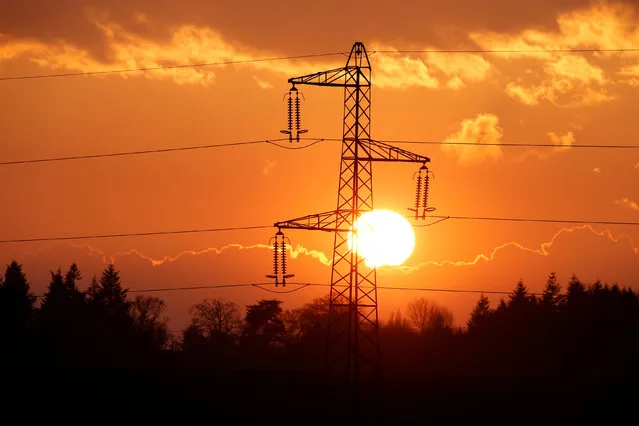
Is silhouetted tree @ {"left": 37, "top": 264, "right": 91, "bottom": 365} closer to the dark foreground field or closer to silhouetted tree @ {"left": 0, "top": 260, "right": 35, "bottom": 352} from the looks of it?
silhouetted tree @ {"left": 0, "top": 260, "right": 35, "bottom": 352}

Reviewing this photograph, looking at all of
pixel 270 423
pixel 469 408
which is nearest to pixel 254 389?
pixel 270 423

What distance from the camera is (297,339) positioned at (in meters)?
110

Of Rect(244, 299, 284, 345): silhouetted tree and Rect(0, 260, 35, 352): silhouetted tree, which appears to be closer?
Rect(0, 260, 35, 352): silhouetted tree

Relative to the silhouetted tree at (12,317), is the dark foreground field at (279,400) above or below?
below

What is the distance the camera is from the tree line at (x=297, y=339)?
85.5m

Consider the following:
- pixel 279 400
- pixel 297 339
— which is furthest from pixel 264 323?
pixel 279 400

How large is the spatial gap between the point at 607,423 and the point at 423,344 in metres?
44.9

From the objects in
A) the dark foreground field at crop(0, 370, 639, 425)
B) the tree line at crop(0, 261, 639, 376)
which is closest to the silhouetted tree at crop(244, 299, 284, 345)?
the tree line at crop(0, 261, 639, 376)

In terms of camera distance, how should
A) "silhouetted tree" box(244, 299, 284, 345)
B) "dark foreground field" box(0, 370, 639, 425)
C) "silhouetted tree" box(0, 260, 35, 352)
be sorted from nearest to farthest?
"dark foreground field" box(0, 370, 639, 425) < "silhouetted tree" box(0, 260, 35, 352) < "silhouetted tree" box(244, 299, 284, 345)

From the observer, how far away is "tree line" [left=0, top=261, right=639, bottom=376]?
85500mm

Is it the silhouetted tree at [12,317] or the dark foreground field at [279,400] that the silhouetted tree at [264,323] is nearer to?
the silhouetted tree at [12,317]

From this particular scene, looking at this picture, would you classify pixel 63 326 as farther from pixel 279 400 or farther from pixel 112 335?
pixel 279 400

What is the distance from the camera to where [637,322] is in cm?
9562

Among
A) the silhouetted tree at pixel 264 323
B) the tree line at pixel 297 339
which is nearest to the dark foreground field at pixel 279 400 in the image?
the tree line at pixel 297 339
